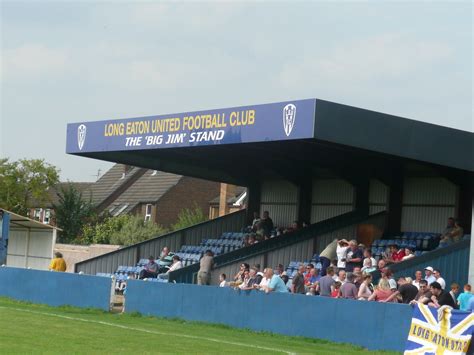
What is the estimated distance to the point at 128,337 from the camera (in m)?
19.2

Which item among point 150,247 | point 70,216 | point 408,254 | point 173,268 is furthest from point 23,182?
point 408,254

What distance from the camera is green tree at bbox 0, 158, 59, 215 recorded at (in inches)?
2415

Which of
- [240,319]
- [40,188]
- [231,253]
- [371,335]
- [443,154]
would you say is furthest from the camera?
[40,188]

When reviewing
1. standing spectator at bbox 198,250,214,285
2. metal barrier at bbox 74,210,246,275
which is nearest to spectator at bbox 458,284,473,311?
standing spectator at bbox 198,250,214,285

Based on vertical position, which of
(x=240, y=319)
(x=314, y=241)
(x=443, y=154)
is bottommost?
(x=240, y=319)

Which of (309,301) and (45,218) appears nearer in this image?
(309,301)

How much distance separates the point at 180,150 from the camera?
32500 mm

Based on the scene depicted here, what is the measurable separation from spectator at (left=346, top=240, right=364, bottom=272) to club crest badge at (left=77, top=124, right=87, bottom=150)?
11.2 metres

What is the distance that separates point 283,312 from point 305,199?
14.4m

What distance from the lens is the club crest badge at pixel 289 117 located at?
2527cm

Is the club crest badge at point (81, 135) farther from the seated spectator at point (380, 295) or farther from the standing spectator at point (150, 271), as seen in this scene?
the seated spectator at point (380, 295)

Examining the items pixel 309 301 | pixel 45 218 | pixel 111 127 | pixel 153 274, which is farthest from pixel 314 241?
pixel 45 218

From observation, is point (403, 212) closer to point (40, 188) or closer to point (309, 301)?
point (309, 301)

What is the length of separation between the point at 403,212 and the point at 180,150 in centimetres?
719
